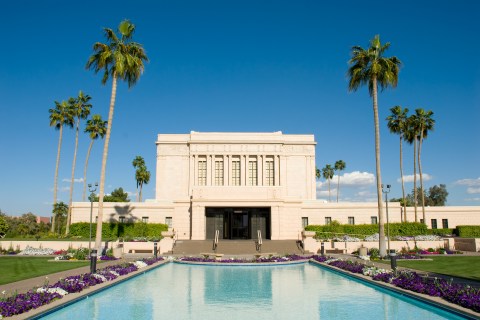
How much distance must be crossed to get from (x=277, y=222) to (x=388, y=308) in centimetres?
2934

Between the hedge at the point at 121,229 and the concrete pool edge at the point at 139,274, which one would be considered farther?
the hedge at the point at 121,229

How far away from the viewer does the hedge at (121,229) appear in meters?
45.3

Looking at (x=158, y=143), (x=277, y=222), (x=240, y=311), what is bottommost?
(x=240, y=311)

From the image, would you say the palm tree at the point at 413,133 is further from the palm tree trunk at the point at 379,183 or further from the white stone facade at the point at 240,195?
the palm tree trunk at the point at 379,183

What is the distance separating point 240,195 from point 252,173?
1210cm

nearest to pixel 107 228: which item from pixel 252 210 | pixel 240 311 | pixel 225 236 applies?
pixel 225 236

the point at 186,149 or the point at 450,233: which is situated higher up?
the point at 186,149

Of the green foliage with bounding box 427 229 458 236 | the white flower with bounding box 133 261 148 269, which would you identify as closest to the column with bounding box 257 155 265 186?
the green foliage with bounding box 427 229 458 236

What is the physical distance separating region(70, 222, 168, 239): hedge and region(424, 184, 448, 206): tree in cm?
9195

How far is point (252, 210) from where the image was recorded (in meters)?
43.5

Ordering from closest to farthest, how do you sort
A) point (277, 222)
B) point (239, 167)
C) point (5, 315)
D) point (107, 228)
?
point (5, 315) → point (277, 222) → point (107, 228) → point (239, 167)

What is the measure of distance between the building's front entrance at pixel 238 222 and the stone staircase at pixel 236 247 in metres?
4.09

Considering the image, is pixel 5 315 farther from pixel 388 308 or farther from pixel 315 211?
pixel 315 211

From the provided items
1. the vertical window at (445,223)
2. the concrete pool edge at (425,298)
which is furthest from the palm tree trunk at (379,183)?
the vertical window at (445,223)
